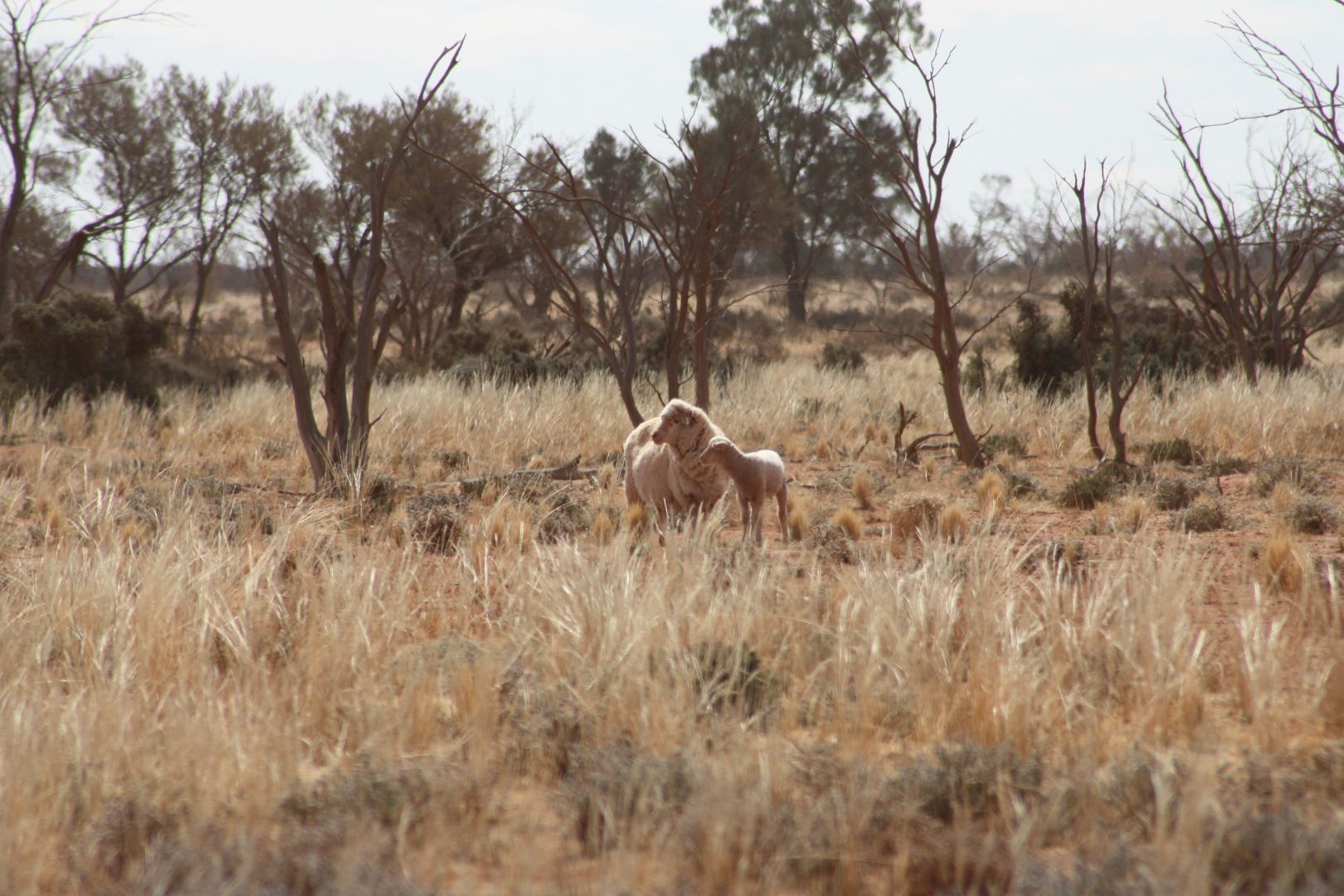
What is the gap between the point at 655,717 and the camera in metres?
3.39

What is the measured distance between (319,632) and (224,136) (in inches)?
908

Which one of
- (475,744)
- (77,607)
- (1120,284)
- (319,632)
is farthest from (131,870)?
(1120,284)

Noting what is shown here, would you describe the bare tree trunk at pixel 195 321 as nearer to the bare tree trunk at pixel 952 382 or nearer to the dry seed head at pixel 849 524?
the bare tree trunk at pixel 952 382

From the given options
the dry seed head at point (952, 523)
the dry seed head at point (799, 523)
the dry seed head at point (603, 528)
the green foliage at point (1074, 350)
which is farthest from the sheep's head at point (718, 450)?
the green foliage at point (1074, 350)

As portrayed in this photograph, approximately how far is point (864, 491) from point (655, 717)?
4608mm

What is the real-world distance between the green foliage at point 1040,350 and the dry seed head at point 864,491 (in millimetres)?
8208

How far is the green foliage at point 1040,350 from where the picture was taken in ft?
50.1

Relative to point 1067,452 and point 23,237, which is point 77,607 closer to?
point 1067,452

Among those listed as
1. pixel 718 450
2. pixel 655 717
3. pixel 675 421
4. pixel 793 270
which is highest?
pixel 793 270

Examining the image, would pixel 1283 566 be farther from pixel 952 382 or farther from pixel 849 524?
pixel 952 382

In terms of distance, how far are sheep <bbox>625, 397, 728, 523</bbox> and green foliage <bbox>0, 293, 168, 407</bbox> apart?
338 inches

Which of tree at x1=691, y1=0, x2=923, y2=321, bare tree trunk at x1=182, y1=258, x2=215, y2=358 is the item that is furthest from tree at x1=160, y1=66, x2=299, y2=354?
tree at x1=691, y1=0, x2=923, y2=321

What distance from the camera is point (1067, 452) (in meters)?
10.2

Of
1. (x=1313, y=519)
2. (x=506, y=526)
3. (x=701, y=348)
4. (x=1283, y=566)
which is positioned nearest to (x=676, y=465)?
(x=506, y=526)
